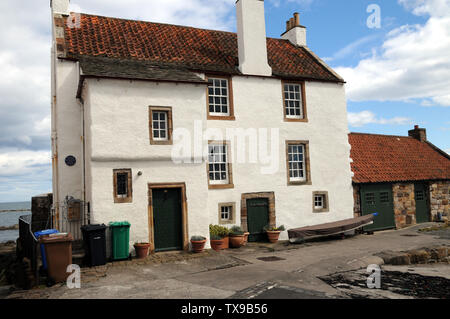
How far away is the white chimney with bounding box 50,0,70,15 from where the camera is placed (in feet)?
51.4

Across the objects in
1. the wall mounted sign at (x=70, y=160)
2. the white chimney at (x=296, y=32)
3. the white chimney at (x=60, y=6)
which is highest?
the white chimney at (x=296, y=32)

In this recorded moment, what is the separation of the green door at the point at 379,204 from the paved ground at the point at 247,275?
13.9 feet

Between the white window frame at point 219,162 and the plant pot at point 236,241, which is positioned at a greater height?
the white window frame at point 219,162

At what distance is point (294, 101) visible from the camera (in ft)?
57.6

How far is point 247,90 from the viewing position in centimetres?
1628

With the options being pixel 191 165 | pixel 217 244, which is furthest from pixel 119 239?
pixel 217 244

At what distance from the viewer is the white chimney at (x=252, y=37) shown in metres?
16.5

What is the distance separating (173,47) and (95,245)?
9.84 m

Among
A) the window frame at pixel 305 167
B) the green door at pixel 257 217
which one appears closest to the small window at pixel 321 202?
the window frame at pixel 305 167

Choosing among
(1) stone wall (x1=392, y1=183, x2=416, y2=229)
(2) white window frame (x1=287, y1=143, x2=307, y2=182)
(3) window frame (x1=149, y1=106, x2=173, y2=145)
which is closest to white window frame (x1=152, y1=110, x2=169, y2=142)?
(3) window frame (x1=149, y1=106, x2=173, y2=145)

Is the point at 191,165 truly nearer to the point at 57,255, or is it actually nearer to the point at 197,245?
the point at 197,245

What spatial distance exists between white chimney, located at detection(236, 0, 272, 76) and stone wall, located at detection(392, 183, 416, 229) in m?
10.1

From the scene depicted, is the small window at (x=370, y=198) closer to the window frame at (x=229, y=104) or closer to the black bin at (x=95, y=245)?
the window frame at (x=229, y=104)

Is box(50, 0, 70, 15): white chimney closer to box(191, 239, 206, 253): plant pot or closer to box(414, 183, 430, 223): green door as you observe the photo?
box(191, 239, 206, 253): plant pot
